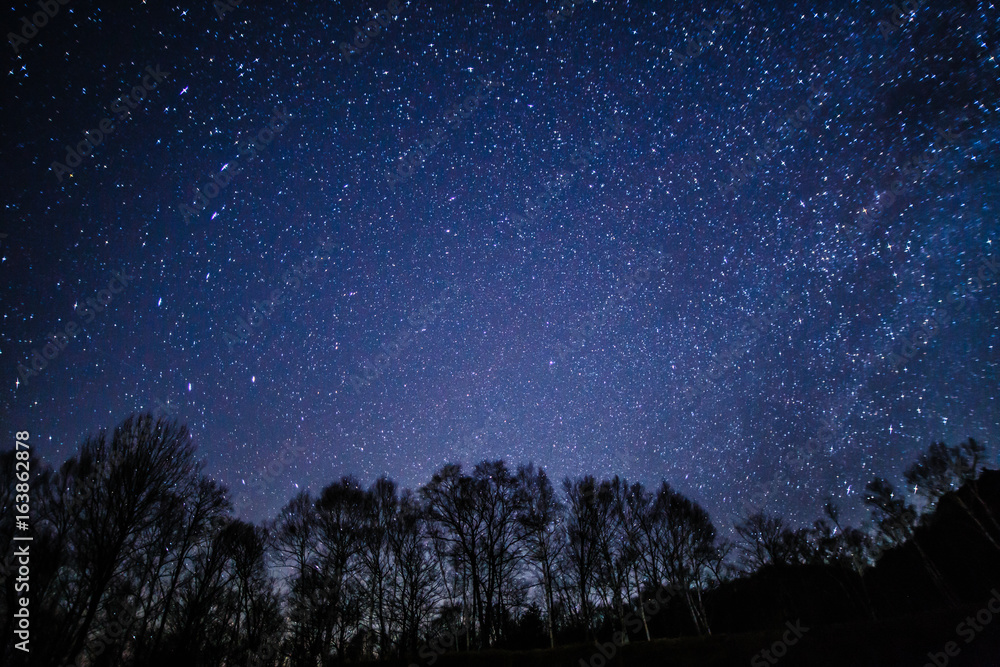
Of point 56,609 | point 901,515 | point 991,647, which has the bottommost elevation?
point 991,647

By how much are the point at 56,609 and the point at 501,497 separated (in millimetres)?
20724

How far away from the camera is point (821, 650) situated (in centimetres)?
1653

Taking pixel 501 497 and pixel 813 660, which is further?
pixel 501 497

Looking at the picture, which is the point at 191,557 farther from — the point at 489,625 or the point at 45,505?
the point at 489,625

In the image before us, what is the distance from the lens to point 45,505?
13180 mm

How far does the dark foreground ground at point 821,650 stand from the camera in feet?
49.3

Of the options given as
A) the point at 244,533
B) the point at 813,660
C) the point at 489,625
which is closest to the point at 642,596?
the point at 489,625

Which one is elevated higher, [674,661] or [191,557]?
[191,557]

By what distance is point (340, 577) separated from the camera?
84.2 feet

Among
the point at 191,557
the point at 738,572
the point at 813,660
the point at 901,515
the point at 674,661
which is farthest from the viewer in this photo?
the point at 738,572

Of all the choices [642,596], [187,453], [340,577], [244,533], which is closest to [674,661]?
[642,596]

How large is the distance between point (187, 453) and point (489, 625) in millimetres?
19230

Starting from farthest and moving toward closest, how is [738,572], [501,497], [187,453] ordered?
[738,572] → [501,497] → [187,453]

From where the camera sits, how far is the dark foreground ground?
15023 millimetres
